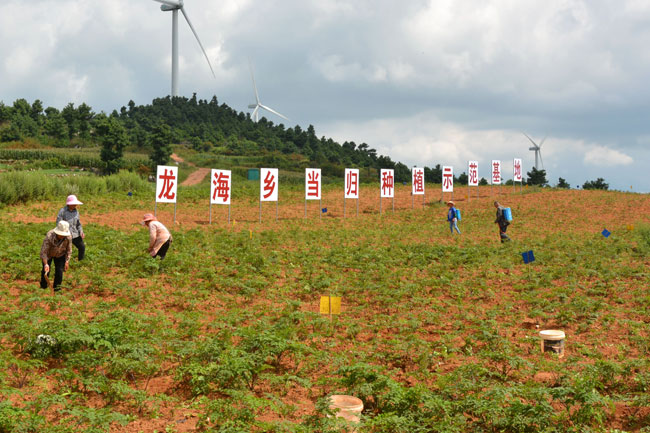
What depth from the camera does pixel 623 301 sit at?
12391 mm

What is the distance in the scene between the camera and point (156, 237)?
48.1ft

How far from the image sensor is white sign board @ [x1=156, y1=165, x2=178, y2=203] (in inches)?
917

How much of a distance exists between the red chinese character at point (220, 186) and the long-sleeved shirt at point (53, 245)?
13.8m

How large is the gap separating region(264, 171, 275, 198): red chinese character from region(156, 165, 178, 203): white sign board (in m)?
4.72

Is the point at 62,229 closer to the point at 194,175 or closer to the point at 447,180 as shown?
the point at 447,180

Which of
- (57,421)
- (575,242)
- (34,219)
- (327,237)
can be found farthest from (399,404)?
(34,219)

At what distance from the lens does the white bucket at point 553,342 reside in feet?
29.7

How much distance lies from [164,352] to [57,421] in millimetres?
2314

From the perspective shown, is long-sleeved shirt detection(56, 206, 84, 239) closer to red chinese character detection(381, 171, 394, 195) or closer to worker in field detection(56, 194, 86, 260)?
worker in field detection(56, 194, 86, 260)

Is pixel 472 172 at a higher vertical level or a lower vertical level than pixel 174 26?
lower

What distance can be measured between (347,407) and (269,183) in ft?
68.1

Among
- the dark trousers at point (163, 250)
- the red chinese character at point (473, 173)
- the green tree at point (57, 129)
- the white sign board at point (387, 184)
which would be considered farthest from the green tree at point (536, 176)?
the green tree at point (57, 129)

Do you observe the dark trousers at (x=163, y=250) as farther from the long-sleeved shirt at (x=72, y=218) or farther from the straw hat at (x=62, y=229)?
the straw hat at (x=62, y=229)

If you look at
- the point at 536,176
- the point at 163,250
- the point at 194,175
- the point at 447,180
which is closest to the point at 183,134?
the point at 194,175
